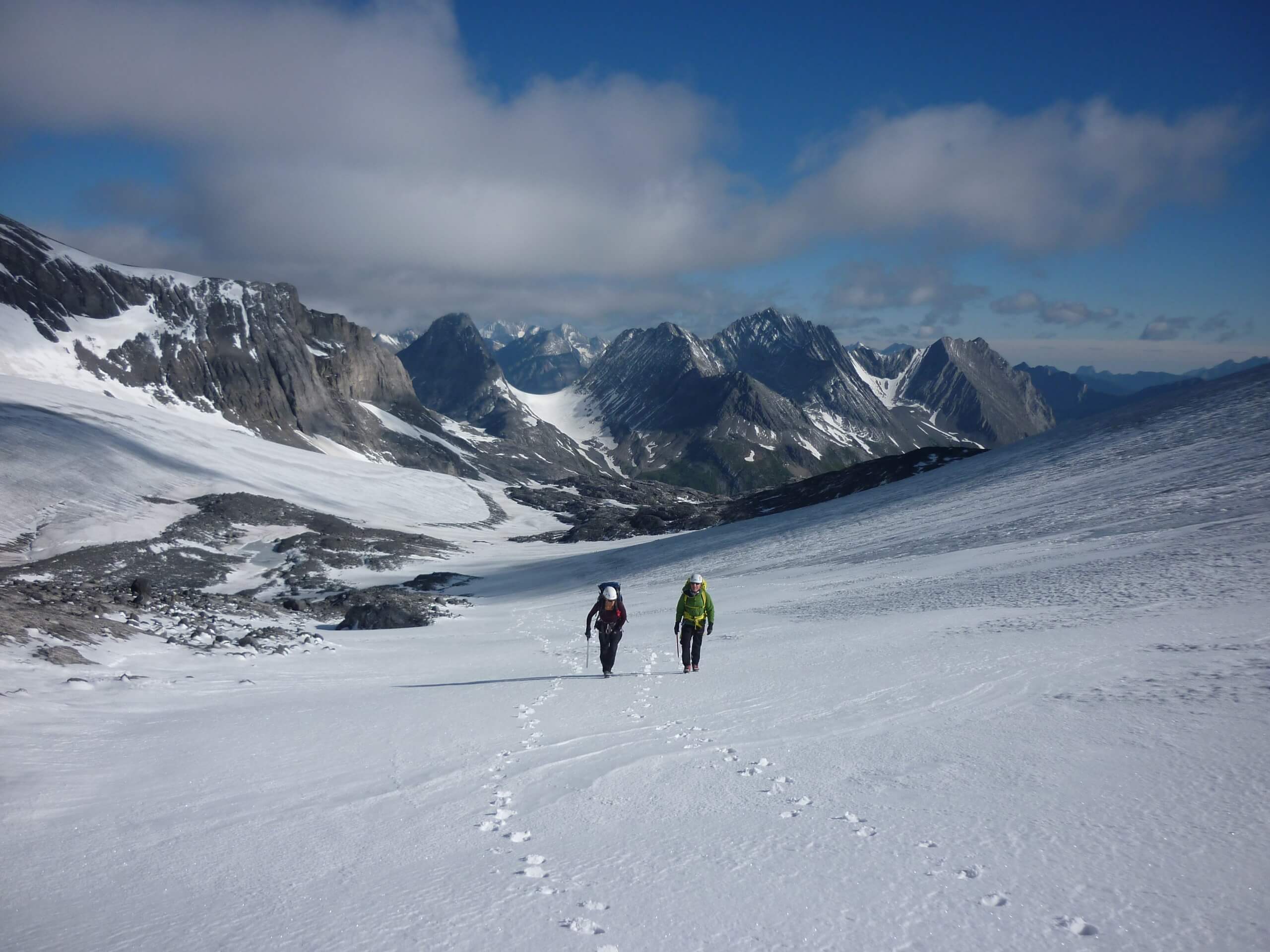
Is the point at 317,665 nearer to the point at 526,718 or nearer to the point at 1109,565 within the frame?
the point at 526,718

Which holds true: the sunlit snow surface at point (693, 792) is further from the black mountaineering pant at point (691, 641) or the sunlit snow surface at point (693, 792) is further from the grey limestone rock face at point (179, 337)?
the grey limestone rock face at point (179, 337)

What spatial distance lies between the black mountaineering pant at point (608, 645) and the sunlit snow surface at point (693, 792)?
1.74 ft

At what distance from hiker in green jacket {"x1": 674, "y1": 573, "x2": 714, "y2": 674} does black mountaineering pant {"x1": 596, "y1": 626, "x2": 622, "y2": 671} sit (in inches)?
52.0

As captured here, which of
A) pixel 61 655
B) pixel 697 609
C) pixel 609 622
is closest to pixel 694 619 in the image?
pixel 697 609

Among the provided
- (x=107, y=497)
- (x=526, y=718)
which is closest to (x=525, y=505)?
(x=107, y=497)

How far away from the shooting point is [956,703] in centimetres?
998

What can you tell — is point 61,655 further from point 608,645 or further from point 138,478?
point 138,478

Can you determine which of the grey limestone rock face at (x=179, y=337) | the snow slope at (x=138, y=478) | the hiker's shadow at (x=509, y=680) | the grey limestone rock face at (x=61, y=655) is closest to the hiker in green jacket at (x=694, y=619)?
the hiker's shadow at (x=509, y=680)

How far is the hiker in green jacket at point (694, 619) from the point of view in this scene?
1512 cm

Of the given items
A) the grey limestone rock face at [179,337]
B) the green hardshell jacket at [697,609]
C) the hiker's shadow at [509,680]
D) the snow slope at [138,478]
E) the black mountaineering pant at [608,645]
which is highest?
the grey limestone rock face at [179,337]

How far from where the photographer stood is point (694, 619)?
15.1m

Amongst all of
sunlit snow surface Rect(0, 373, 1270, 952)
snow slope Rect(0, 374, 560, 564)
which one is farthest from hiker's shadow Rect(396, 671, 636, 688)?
snow slope Rect(0, 374, 560, 564)

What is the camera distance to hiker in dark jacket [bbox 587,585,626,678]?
597 inches

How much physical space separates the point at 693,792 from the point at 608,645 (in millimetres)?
7938
